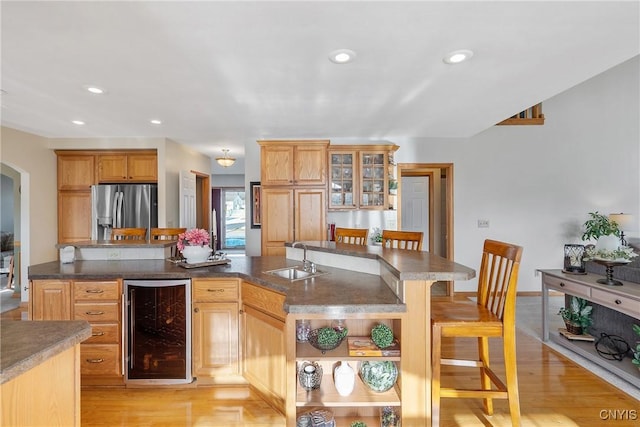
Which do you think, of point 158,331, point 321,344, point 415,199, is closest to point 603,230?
point 415,199

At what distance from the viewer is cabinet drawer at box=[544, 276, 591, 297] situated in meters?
2.82

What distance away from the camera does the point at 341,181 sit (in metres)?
4.47

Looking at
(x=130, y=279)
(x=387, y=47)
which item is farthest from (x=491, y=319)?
(x=130, y=279)

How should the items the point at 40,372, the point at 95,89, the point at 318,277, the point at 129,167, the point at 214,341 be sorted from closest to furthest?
the point at 40,372
the point at 318,277
the point at 214,341
the point at 95,89
the point at 129,167

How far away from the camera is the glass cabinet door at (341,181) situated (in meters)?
4.46

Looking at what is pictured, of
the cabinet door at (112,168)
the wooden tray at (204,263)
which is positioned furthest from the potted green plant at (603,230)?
the cabinet door at (112,168)

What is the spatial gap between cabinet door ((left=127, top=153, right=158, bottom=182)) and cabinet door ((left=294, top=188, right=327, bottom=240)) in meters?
2.20

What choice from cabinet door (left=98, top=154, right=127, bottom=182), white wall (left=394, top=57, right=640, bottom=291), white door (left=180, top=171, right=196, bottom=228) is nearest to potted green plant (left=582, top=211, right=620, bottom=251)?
white wall (left=394, top=57, right=640, bottom=291)

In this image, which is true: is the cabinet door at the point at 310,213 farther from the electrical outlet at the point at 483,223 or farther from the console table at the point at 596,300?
the console table at the point at 596,300

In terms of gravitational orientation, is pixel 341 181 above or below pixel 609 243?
above

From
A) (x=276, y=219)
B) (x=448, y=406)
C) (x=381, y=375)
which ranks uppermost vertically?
(x=276, y=219)

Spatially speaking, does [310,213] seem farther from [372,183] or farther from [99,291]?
[99,291]

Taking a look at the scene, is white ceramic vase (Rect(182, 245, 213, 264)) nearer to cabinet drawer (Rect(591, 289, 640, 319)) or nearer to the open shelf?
cabinet drawer (Rect(591, 289, 640, 319))

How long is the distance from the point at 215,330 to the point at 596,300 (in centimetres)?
314
